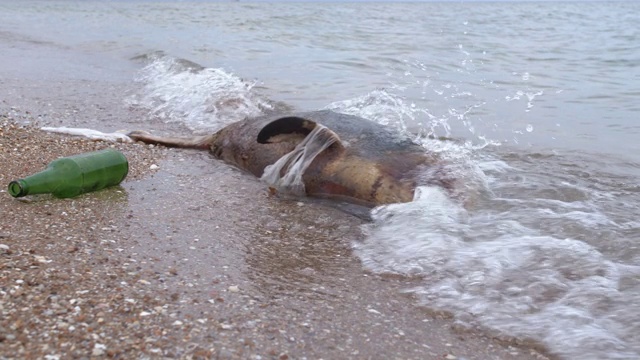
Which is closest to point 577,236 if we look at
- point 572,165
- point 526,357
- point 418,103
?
point 526,357

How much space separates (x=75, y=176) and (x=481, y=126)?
15.2ft

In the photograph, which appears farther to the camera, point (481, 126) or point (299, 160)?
point (481, 126)

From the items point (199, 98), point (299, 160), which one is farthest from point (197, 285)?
point (199, 98)

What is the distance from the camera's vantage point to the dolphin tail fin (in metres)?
5.54

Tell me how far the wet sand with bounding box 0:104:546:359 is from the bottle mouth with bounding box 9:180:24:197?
0.07m

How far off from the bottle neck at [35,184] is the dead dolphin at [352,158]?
1.39 meters

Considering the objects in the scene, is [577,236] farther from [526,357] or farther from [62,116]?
[62,116]

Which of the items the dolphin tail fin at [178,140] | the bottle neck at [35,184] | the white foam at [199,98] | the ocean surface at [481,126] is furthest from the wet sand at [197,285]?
the white foam at [199,98]

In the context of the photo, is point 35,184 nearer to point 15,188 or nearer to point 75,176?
point 15,188

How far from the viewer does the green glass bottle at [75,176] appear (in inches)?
145

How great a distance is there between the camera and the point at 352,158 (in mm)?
4422

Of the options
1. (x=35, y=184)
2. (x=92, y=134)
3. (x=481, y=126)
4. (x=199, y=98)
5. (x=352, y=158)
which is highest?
(x=352, y=158)

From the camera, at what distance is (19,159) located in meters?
4.54

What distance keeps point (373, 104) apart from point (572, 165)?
8.22 feet
